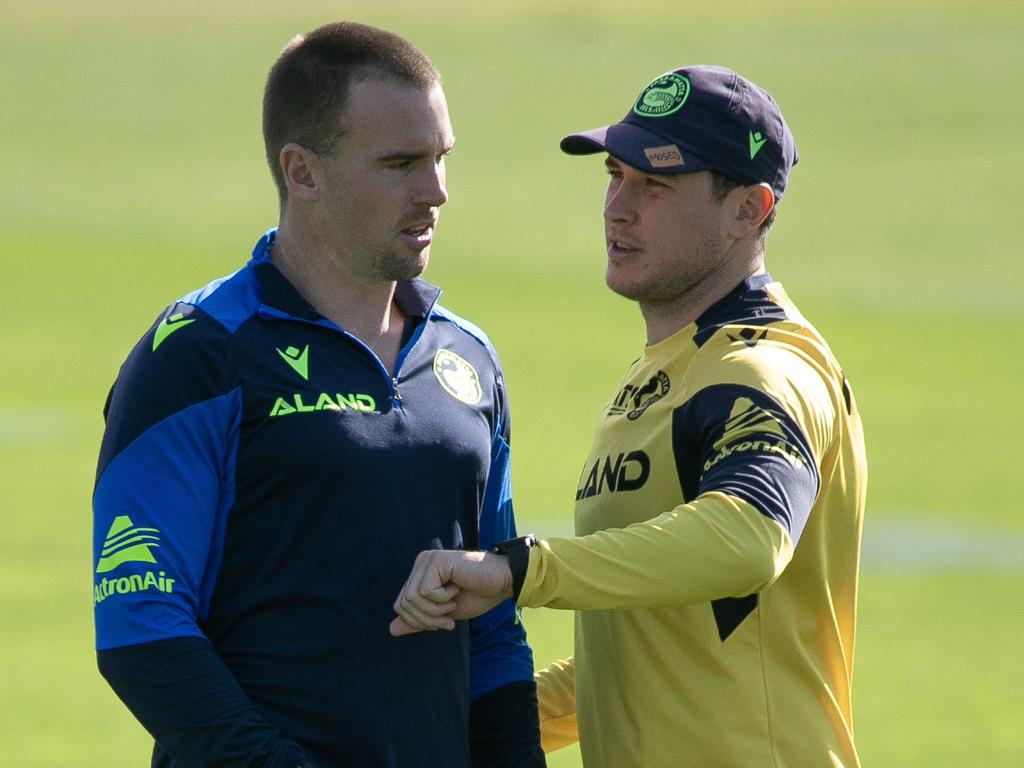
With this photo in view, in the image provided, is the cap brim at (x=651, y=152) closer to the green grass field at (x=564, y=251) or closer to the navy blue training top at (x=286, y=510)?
the navy blue training top at (x=286, y=510)

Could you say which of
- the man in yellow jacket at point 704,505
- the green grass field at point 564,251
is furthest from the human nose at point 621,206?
the green grass field at point 564,251

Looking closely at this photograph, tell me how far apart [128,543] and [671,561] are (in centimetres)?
103

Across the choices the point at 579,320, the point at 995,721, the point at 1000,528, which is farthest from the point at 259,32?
the point at 995,721

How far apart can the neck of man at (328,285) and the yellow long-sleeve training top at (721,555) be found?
24.6 inches

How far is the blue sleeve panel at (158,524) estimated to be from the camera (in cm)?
323

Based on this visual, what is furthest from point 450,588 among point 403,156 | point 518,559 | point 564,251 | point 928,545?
point 564,251

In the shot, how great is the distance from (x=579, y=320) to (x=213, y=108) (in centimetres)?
2240

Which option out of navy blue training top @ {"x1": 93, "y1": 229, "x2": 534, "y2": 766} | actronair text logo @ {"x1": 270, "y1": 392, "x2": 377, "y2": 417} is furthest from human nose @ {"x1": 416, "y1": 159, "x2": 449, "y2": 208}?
actronair text logo @ {"x1": 270, "y1": 392, "x2": 377, "y2": 417}

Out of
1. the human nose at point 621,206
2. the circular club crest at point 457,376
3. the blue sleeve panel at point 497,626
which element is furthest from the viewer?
the human nose at point 621,206

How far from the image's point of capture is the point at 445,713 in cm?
357

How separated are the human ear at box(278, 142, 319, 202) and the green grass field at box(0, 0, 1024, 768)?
5044mm

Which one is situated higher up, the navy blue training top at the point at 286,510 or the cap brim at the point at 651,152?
the cap brim at the point at 651,152

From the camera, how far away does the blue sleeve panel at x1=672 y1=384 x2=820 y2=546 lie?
10.8 ft

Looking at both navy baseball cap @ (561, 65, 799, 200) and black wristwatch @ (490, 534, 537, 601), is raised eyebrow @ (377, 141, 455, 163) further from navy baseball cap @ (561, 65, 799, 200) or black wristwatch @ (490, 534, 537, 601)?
black wristwatch @ (490, 534, 537, 601)
